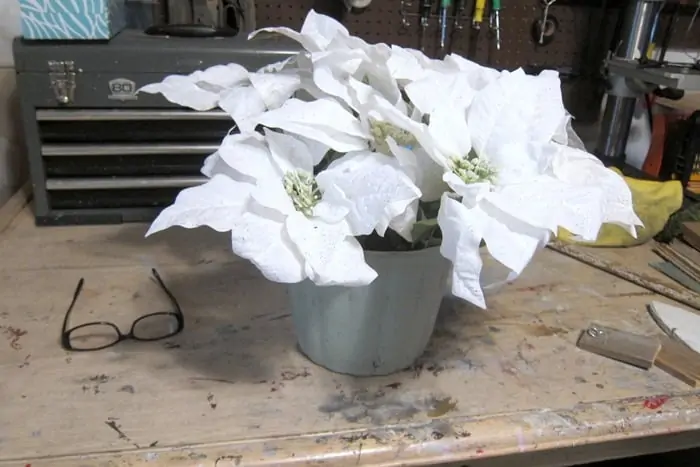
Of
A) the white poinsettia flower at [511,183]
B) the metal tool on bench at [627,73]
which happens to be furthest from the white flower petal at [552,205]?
the metal tool on bench at [627,73]

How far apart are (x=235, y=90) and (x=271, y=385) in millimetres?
253

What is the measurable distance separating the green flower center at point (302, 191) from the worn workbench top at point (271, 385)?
0.17 m

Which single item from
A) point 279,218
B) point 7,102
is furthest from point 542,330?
point 7,102

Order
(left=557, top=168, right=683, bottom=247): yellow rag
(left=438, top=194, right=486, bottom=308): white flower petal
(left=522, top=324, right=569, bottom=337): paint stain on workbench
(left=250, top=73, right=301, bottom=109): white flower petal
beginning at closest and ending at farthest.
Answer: (left=438, top=194, right=486, bottom=308): white flower petal < (left=250, top=73, right=301, bottom=109): white flower petal < (left=522, top=324, right=569, bottom=337): paint stain on workbench < (left=557, top=168, right=683, bottom=247): yellow rag

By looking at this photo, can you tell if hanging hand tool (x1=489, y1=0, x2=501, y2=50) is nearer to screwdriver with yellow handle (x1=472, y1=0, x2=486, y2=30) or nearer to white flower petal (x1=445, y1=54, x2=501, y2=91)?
screwdriver with yellow handle (x1=472, y1=0, x2=486, y2=30)

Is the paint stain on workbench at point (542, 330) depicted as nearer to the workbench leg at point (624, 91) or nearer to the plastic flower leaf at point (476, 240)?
the plastic flower leaf at point (476, 240)

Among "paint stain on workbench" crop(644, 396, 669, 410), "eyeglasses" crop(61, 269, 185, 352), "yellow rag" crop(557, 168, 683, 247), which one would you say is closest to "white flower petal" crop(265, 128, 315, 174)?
"eyeglasses" crop(61, 269, 185, 352)

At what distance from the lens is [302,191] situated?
1.61 feet

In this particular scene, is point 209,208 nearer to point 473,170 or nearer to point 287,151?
point 287,151

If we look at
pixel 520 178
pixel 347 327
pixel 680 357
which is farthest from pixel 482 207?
pixel 680 357

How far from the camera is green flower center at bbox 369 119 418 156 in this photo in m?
0.49

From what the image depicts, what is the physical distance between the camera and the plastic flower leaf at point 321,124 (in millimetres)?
488

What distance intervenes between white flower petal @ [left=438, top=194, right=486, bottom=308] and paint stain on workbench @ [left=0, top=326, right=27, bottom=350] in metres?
0.41

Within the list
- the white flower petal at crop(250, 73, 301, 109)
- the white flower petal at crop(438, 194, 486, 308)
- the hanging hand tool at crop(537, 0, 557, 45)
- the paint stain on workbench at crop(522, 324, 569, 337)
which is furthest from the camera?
the hanging hand tool at crop(537, 0, 557, 45)
